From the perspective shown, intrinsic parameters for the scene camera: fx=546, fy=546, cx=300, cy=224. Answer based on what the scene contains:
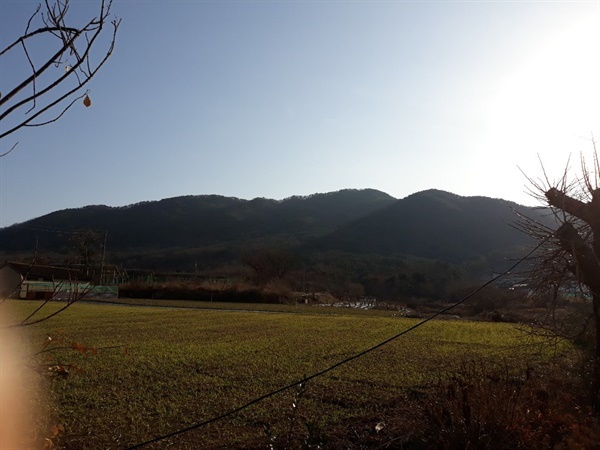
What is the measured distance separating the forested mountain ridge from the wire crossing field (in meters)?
62.9

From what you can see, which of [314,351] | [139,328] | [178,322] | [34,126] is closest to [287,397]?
[314,351]

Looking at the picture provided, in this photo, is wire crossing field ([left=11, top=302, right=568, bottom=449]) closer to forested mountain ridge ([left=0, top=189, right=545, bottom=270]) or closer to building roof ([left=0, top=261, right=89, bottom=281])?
building roof ([left=0, top=261, right=89, bottom=281])

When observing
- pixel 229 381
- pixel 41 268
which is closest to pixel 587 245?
pixel 41 268

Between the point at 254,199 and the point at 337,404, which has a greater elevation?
the point at 254,199

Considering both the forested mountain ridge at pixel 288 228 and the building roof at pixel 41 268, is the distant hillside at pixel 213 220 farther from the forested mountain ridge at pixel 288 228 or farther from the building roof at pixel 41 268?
the building roof at pixel 41 268

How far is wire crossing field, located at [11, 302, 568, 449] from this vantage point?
825cm

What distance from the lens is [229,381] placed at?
12844 mm

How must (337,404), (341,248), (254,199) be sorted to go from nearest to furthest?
(337,404) → (341,248) → (254,199)

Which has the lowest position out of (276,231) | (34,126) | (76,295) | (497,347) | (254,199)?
(497,347)

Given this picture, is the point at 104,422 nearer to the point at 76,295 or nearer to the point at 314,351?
the point at 76,295

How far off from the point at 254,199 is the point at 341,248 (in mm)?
63754

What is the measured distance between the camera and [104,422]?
29.1 ft

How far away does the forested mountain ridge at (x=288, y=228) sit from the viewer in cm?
10212

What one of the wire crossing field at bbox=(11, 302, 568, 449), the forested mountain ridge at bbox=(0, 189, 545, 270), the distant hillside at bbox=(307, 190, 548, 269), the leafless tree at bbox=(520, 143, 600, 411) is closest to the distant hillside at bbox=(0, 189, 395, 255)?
the forested mountain ridge at bbox=(0, 189, 545, 270)
